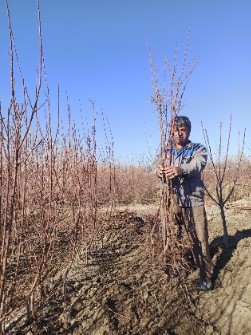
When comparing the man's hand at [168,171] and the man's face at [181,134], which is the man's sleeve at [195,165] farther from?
the man's face at [181,134]

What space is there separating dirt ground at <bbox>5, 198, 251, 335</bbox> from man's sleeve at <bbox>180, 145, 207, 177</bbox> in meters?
1.02

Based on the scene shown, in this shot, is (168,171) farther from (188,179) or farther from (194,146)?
(194,146)

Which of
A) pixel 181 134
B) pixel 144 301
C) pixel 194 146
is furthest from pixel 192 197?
pixel 144 301

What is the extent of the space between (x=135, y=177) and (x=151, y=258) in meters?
12.5

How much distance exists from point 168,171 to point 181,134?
45 cm

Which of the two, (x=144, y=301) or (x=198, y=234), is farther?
(x=198, y=234)

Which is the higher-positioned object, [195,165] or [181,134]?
[181,134]

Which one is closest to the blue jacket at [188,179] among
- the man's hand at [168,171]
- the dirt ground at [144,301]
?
the man's hand at [168,171]

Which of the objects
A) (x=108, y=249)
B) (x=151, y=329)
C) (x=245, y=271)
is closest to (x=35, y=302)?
(x=151, y=329)

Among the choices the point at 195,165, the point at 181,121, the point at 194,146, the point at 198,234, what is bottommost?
the point at 198,234

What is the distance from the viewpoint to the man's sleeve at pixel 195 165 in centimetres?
311

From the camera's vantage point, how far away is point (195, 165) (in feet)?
10.2

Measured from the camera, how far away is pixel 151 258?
353cm

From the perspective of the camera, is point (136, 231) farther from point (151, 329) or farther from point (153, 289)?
point (151, 329)
